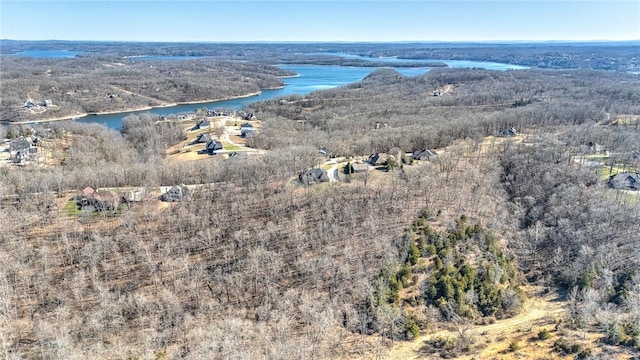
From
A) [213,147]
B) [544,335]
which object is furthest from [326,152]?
[544,335]

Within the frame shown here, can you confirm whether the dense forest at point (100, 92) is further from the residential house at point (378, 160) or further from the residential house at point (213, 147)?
the residential house at point (378, 160)

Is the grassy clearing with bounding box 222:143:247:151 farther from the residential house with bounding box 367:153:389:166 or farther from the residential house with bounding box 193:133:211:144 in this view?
the residential house with bounding box 367:153:389:166

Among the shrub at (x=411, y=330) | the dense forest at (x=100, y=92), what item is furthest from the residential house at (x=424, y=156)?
the dense forest at (x=100, y=92)

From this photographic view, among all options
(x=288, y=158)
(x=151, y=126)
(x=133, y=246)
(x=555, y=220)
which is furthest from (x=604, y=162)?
(x=151, y=126)

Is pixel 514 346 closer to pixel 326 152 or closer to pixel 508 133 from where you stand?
pixel 326 152

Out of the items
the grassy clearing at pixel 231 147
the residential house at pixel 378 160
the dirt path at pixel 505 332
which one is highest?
the residential house at pixel 378 160

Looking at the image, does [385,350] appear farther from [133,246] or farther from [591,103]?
[591,103]
